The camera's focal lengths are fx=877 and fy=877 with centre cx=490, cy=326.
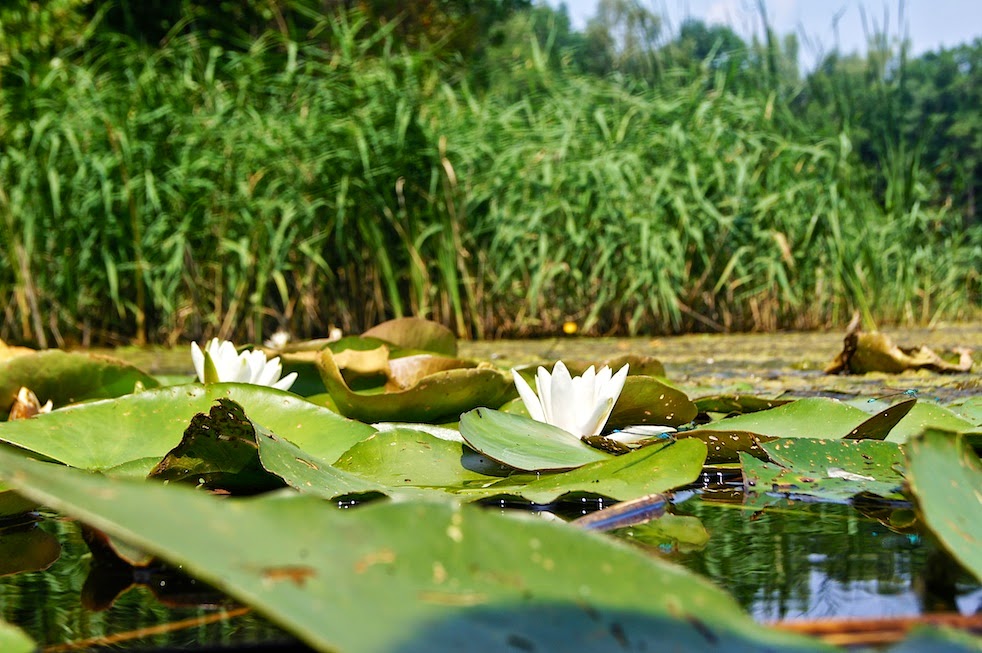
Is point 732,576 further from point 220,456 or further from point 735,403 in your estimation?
point 735,403

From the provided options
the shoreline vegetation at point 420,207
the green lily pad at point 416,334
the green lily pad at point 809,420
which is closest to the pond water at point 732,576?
the green lily pad at point 809,420

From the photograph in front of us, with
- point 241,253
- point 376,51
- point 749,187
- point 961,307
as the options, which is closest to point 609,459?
point 241,253

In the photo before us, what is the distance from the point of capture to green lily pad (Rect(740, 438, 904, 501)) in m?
0.74

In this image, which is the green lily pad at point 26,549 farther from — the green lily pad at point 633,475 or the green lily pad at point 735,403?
the green lily pad at point 735,403

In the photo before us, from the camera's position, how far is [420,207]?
359 cm

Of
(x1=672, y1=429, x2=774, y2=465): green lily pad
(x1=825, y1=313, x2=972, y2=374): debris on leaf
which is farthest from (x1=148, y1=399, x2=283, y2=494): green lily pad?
(x1=825, y1=313, x2=972, y2=374): debris on leaf

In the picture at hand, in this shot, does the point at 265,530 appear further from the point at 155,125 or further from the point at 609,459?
the point at 155,125

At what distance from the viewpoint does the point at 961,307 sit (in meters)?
4.79

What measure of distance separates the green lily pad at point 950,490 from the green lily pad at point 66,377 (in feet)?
3.27

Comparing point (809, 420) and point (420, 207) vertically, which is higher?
point (420, 207)

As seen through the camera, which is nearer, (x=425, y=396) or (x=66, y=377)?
(x=425, y=396)

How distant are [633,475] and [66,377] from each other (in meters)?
0.80

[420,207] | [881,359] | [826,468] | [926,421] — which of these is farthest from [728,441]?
[420,207]

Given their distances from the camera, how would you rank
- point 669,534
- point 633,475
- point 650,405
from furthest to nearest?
point 650,405 < point 633,475 < point 669,534
